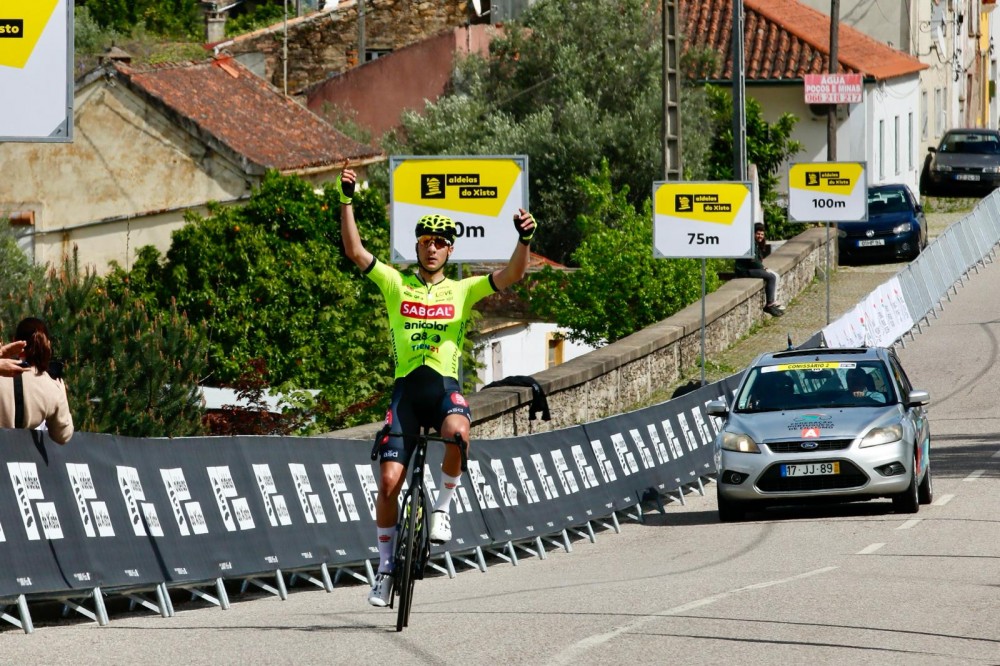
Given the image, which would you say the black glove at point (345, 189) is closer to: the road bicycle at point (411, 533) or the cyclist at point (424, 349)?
the cyclist at point (424, 349)

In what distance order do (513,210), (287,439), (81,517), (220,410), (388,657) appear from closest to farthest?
1. (388,657)
2. (81,517)
3. (287,439)
4. (513,210)
5. (220,410)

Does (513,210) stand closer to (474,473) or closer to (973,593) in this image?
(474,473)

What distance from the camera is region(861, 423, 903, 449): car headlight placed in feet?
51.5

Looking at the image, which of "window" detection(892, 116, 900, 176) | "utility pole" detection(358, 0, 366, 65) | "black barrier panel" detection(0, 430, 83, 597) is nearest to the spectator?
"utility pole" detection(358, 0, 366, 65)

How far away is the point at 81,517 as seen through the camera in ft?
33.6

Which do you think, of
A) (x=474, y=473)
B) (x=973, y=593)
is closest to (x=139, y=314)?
(x=474, y=473)

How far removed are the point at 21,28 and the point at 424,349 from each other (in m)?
2.68

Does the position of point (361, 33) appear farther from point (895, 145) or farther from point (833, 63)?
point (895, 145)

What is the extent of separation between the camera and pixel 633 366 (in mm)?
24422

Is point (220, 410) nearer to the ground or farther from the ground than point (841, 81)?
nearer to the ground

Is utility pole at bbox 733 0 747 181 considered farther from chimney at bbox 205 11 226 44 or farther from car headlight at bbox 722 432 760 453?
chimney at bbox 205 11 226 44

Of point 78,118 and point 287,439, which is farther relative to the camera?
point 78,118

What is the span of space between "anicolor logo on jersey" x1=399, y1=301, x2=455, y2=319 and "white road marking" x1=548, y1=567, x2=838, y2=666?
1.80 metres

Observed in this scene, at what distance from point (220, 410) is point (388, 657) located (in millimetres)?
20361
